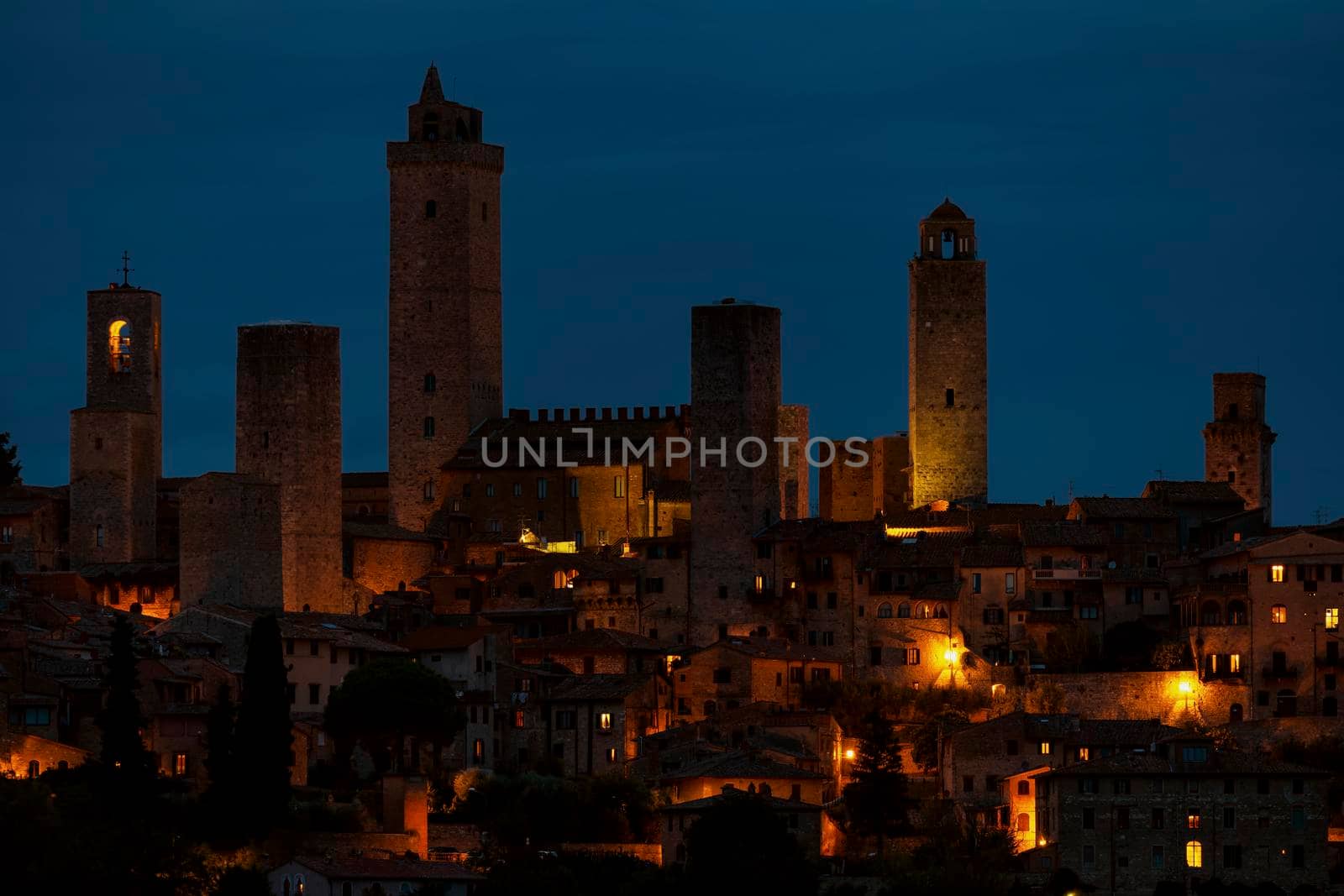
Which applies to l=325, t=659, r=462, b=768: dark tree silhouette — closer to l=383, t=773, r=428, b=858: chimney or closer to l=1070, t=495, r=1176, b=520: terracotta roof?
l=383, t=773, r=428, b=858: chimney

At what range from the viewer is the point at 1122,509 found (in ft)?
301

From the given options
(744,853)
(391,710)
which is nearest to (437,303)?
(391,710)

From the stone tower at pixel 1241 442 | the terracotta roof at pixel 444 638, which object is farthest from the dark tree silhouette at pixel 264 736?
the stone tower at pixel 1241 442

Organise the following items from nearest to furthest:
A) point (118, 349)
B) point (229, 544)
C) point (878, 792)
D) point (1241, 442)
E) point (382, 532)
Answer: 1. point (878, 792)
2. point (229, 544)
3. point (118, 349)
4. point (382, 532)
5. point (1241, 442)

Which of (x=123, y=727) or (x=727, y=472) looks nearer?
(x=123, y=727)

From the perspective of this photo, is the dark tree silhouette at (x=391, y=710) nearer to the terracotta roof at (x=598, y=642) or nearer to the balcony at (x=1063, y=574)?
the terracotta roof at (x=598, y=642)

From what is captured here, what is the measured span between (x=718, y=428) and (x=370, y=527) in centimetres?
1107

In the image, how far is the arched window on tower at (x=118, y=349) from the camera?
94.9m

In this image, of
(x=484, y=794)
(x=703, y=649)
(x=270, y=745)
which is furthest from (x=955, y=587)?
(x=270, y=745)

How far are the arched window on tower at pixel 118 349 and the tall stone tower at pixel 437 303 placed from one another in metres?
9.31

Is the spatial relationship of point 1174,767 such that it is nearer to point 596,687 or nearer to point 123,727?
point 596,687

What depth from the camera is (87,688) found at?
78.1 meters

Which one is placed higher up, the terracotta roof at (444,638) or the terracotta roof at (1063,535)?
the terracotta roof at (1063,535)

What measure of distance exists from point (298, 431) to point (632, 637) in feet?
33.9
